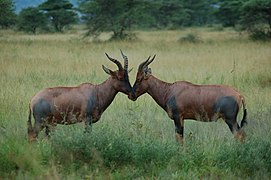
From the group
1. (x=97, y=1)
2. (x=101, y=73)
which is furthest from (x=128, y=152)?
(x=97, y=1)

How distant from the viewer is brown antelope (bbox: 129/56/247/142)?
8.62 m

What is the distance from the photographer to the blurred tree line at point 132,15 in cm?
3142

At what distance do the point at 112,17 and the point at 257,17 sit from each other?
30.1 ft

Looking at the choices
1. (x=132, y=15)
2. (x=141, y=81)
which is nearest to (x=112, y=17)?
(x=132, y=15)

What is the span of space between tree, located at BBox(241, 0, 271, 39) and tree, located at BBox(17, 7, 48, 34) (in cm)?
1861

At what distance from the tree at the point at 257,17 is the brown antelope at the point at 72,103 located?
876 inches

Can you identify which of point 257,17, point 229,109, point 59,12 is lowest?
point 59,12

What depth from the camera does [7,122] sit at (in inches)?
383

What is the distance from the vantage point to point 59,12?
47.2m

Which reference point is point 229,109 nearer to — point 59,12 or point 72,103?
point 72,103

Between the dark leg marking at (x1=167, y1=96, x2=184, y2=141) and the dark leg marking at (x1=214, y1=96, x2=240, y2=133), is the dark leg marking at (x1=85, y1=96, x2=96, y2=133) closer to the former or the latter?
the dark leg marking at (x1=167, y1=96, x2=184, y2=141)

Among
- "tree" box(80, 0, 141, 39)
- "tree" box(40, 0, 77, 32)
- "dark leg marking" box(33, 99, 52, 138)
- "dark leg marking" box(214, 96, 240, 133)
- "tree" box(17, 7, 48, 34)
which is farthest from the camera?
"tree" box(40, 0, 77, 32)

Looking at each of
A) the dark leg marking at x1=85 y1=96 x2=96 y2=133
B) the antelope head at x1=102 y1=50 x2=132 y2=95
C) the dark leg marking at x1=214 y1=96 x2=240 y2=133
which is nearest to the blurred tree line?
the antelope head at x1=102 y1=50 x2=132 y2=95

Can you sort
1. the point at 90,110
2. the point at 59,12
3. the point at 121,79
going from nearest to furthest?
the point at 90,110 → the point at 121,79 → the point at 59,12
